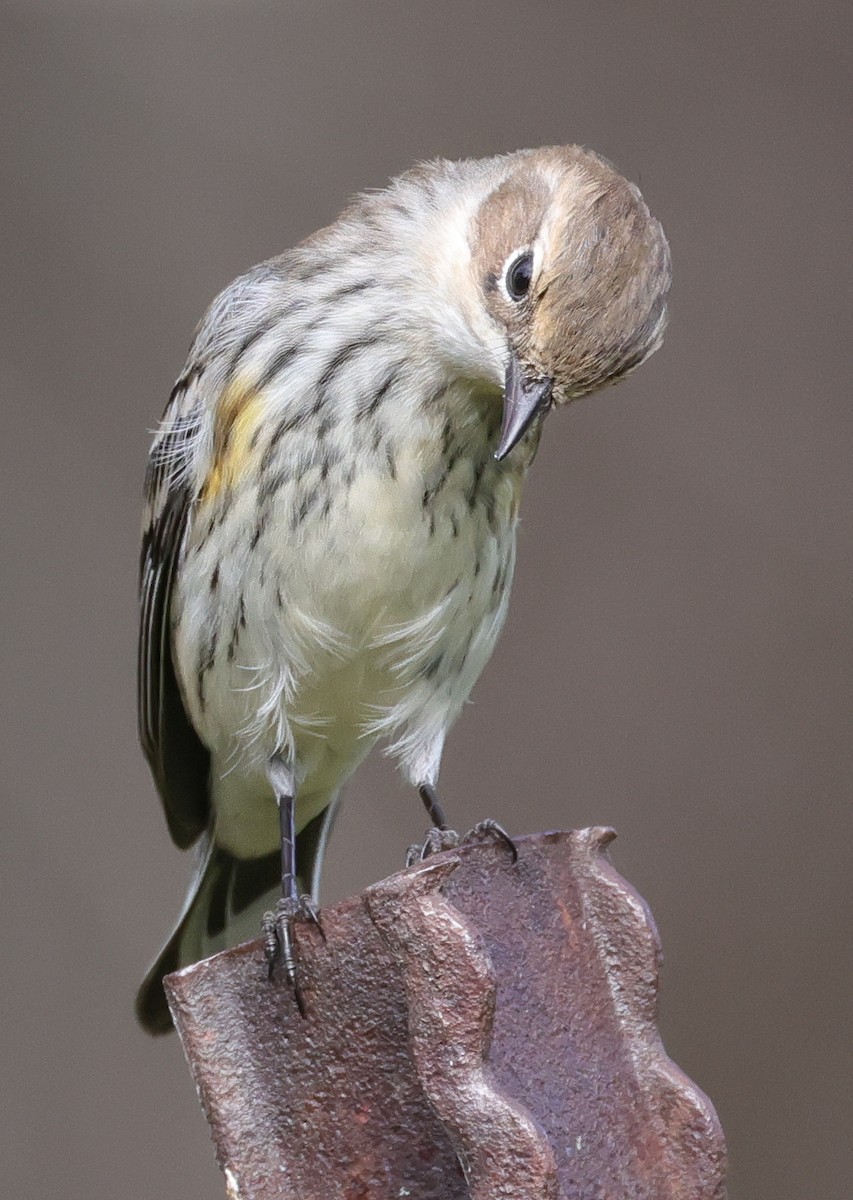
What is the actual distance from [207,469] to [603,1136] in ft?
3.50

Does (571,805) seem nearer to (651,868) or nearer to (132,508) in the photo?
(651,868)

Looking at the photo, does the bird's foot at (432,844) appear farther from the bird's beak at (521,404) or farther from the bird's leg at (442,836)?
the bird's beak at (521,404)

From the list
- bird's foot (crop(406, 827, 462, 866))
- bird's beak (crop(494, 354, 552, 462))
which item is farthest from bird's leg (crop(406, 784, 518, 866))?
bird's beak (crop(494, 354, 552, 462))

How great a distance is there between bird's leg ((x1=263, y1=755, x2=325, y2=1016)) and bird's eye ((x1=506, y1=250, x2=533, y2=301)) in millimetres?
604

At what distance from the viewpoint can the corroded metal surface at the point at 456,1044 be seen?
90 centimetres

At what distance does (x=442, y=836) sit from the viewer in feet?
5.49

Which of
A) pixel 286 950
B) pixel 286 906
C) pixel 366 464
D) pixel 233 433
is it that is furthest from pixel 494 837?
pixel 233 433

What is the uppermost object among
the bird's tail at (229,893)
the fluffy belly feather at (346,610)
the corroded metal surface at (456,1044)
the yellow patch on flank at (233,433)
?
the yellow patch on flank at (233,433)

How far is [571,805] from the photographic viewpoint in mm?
2557

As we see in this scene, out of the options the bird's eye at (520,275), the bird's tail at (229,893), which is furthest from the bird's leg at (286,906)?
the bird's eye at (520,275)

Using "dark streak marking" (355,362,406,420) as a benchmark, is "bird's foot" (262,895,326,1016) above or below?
below

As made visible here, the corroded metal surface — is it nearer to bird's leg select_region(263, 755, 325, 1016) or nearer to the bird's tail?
bird's leg select_region(263, 755, 325, 1016)

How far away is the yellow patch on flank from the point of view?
1.75 metres

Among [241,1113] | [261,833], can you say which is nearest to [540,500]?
[261,833]
